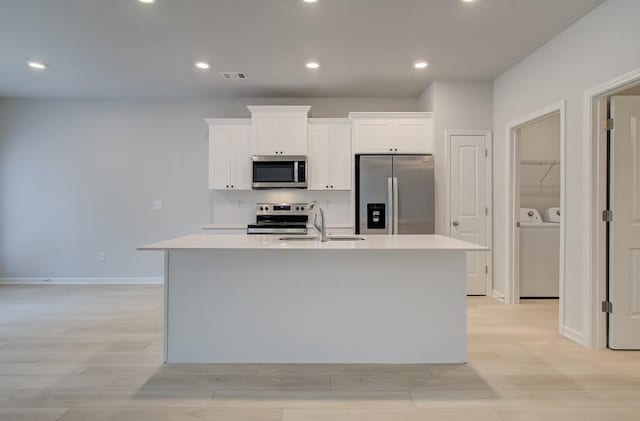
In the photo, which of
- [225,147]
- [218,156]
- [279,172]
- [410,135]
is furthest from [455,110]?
[218,156]

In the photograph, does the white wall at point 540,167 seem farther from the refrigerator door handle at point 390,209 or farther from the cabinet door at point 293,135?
the cabinet door at point 293,135

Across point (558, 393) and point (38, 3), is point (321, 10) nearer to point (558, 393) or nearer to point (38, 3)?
point (38, 3)

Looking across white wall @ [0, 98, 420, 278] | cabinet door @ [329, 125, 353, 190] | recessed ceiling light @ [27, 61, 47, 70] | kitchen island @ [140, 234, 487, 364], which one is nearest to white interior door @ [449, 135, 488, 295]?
cabinet door @ [329, 125, 353, 190]

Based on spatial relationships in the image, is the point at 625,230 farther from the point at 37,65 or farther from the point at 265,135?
the point at 37,65

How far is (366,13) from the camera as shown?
2947mm

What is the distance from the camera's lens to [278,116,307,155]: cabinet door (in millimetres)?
4844

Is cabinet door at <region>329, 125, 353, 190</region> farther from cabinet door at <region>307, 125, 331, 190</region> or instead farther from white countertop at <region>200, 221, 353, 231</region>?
white countertop at <region>200, 221, 353, 231</region>

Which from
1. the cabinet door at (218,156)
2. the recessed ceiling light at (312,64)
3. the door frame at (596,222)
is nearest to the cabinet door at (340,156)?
the recessed ceiling light at (312,64)

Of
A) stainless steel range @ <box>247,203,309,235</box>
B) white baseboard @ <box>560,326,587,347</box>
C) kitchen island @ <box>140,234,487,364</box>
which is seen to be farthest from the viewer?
stainless steel range @ <box>247,203,309,235</box>

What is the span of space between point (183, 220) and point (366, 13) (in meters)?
3.73

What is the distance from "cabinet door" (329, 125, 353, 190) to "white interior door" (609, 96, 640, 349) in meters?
2.78

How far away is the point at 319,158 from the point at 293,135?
45 cm

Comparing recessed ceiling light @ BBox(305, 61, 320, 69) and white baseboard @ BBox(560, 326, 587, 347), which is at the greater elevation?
recessed ceiling light @ BBox(305, 61, 320, 69)

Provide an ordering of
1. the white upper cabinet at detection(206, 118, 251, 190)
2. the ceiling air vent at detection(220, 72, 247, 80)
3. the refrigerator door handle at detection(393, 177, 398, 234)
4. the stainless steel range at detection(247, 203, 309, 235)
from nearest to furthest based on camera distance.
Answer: the ceiling air vent at detection(220, 72, 247, 80) → the refrigerator door handle at detection(393, 177, 398, 234) → the white upper cabinet at detection(206, 118, 251, 190) → the stainless steel range at detection(247, 203, 309, 235)
